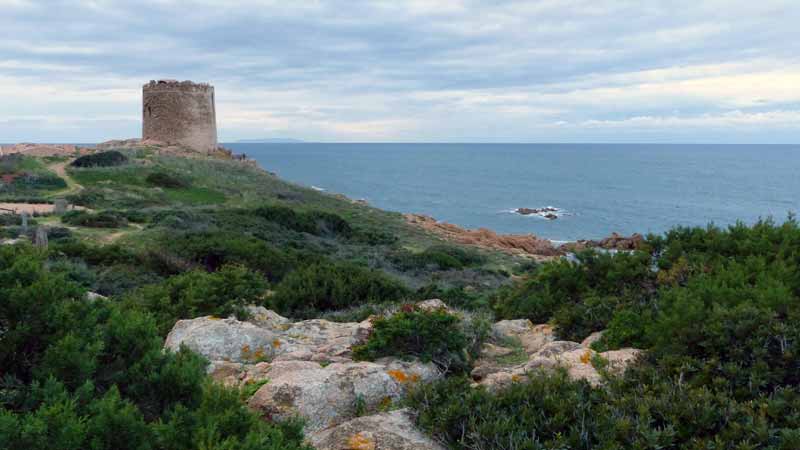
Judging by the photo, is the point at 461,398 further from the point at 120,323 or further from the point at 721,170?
the point at 721,170

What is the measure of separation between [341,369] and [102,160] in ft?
114

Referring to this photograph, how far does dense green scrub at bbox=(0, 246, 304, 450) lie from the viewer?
2.82 meters

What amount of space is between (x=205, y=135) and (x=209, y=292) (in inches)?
1673

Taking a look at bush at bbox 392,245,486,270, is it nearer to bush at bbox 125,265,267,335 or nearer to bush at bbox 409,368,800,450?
bush at bbox 125,265,267,335

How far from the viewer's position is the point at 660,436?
11.9 ft

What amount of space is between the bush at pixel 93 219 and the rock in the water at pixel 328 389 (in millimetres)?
16560

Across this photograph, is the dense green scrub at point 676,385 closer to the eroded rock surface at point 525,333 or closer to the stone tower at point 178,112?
the eroded rock surface at point 525,333

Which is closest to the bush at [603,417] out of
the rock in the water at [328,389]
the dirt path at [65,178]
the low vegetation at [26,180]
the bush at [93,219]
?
the rock in the water at [328,389]

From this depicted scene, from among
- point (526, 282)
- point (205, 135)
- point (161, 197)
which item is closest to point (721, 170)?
point (205, 135)

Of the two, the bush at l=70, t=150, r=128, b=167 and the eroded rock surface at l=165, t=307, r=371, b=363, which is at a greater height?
the bush at l=70, t=150, r=128, b=167

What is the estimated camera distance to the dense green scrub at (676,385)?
12.1 ft

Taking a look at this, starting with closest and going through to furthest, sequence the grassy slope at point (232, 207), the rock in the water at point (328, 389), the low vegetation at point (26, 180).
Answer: the rock in the water at point (328, 389) < the grassy slope at point (232, 207) < the low vegetation at point (26, 180)

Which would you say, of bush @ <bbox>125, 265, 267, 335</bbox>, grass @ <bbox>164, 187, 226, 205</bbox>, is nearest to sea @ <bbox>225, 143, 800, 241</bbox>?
grass @ <bbox>164, 187, 226, 205</bbox>

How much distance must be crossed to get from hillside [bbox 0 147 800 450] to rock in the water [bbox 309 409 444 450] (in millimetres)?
14
